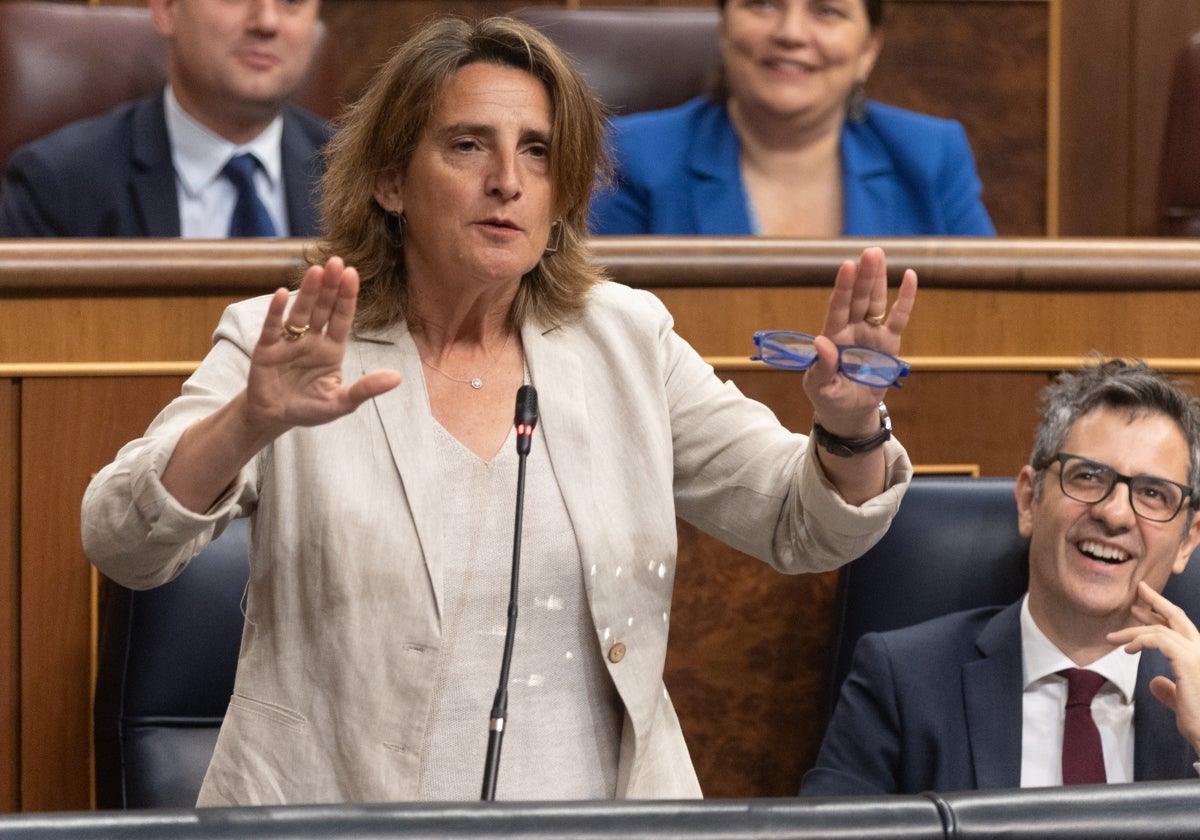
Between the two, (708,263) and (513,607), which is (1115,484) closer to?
(708,263)

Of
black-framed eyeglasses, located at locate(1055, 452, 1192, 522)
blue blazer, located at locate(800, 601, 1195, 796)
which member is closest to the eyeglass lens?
black-framed eyeglasses, located at locate(1055, 452, 1192, 522)

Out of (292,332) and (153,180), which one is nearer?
(292,332)

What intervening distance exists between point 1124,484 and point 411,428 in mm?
734

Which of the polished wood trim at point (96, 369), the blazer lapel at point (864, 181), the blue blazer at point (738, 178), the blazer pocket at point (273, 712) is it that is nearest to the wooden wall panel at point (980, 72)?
the blue blazer at point (738, 178)

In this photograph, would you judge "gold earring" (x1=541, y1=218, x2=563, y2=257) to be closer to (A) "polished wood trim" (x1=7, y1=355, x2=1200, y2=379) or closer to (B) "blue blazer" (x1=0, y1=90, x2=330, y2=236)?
(A) "polished wood trim" (x1=7, y1=355, x2=1200, y2=379)

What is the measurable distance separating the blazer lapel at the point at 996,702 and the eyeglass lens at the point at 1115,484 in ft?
0.40

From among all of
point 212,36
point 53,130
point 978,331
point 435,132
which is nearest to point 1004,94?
point 978,331

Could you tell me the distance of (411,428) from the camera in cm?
112

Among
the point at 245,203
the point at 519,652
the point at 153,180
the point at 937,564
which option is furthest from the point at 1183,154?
the point at 519,652

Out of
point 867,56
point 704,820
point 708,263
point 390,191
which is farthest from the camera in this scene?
point 867,56

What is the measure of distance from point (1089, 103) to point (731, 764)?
160cm

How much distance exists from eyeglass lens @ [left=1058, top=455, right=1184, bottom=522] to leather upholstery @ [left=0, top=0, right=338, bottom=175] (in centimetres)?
135

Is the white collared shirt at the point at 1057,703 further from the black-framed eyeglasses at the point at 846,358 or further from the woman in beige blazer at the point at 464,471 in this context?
the black-framed eyeglasses at the point at 846,358

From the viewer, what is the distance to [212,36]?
6.95ft
